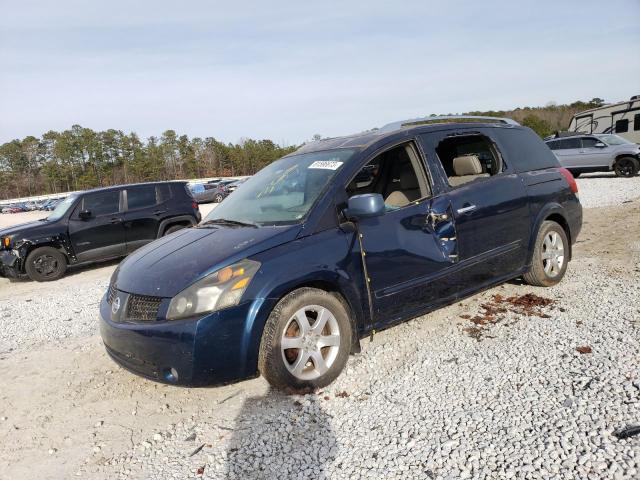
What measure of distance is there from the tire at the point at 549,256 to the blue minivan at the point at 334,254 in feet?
0.06

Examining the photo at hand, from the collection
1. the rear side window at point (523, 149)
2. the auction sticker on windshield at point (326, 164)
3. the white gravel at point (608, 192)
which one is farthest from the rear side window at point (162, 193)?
the white gravel at point (608, 192)

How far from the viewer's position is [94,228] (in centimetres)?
873

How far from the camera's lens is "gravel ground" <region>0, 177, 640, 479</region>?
2.41 metres

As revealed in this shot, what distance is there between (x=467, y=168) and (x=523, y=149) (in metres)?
0.90

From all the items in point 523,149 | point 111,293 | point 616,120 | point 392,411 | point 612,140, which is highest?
point 616,120

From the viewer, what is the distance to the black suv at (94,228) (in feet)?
26.9

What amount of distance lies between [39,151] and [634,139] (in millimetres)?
107636

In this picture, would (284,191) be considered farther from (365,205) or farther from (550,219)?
(550,219)

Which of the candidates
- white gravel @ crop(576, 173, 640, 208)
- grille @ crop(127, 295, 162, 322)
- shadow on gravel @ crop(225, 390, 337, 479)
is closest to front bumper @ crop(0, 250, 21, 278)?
grille @ crop(127, 295, 162, 322)

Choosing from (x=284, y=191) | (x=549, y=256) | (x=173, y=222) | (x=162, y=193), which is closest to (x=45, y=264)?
(x=173, y=222)

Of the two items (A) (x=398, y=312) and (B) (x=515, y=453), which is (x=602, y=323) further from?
(B) (x=515, y=453)

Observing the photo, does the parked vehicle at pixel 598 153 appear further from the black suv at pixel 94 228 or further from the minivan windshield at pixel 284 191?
the minivan windshield at pixel 284 191

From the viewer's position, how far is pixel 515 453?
2.35 m

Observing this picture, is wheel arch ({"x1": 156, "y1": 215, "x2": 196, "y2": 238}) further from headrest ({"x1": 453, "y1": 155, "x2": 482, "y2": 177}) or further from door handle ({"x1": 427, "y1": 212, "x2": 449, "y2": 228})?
door handle ({"x1": 427, "y1": 212, "x2": 449, "y2": 228})
